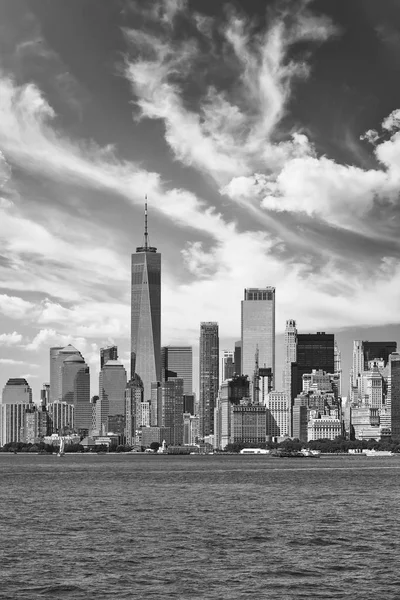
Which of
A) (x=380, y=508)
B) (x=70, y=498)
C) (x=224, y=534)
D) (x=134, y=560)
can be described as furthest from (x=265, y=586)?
(x=70, y=498)

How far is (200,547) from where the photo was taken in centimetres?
6134

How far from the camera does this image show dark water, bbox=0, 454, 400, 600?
4816 cm

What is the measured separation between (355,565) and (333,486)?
76493 millimetres

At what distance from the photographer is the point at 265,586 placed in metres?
48.4

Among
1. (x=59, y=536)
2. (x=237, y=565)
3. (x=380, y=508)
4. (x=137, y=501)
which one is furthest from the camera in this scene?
(x=137, y=501)

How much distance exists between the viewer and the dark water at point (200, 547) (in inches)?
1896

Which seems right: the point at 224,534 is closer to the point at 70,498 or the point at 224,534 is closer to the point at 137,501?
the point at 137,501

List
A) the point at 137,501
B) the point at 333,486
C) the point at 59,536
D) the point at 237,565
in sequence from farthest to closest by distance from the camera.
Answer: the point at 333,486
the point at 137,501
the point at 59,536
the point at 237,565

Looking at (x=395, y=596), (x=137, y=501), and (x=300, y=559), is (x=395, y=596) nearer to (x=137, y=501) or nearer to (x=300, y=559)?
(x=300, y=559)

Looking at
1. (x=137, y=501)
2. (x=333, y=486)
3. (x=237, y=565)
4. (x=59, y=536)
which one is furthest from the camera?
(x=333, y=486)

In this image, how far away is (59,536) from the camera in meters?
67.0

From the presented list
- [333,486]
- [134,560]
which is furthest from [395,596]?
[333,486]

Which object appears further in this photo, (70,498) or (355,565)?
(70,498)

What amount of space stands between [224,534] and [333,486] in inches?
2539
